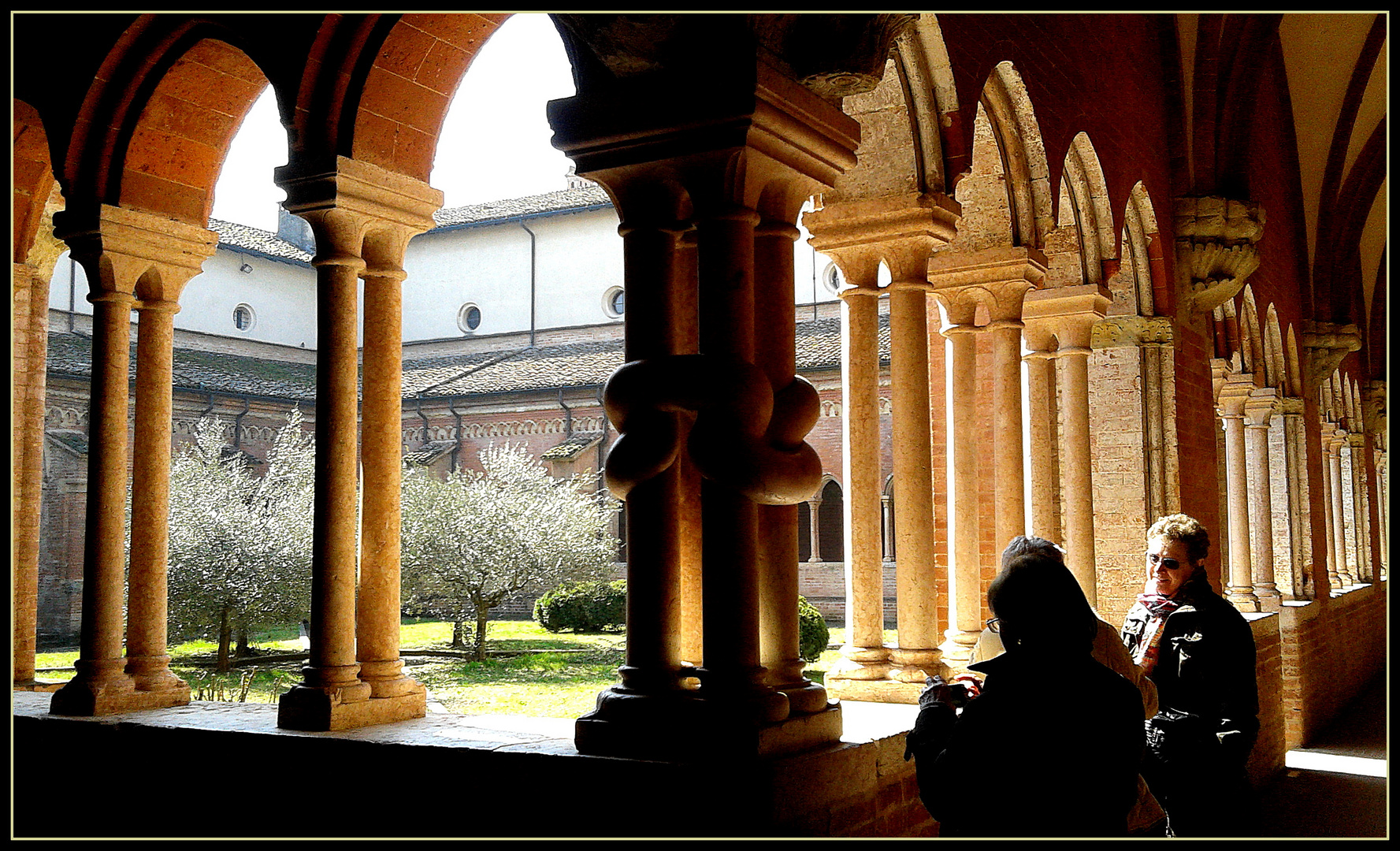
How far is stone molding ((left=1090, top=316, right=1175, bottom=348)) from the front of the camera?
25.2ft

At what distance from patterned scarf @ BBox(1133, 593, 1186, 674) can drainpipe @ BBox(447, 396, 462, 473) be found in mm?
22799

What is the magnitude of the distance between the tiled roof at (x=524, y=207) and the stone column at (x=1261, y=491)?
58.1ft

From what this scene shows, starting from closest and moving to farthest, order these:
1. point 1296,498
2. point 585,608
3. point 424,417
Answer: point 1296,498
point 585,608
point 424,417

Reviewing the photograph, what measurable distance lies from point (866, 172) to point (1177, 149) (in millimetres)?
4248

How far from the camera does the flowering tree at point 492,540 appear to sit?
1866 centimetres

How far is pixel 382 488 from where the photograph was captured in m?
4.32

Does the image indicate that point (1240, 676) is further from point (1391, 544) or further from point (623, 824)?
point (623, 824)

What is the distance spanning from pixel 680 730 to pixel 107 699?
104 inches

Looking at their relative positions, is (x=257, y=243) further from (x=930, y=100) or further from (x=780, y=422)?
(x=780, y=422)

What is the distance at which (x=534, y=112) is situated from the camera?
95.1 ft

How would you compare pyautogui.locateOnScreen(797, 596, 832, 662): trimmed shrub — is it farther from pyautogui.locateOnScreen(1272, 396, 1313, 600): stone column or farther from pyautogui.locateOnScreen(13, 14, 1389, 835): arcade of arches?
pyautogui.locateOnScreen(13, 14, 1389, 835): arcade of arches

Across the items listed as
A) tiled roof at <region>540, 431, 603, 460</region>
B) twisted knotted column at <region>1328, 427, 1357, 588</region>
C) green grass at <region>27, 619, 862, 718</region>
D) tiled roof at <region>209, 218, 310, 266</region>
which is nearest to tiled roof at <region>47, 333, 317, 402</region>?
tiled roof at <region>209, 218, 310, 266</region>

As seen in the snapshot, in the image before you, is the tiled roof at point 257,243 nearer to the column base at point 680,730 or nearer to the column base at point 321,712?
the column base at point 321,712

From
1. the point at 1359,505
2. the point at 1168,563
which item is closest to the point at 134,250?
the point at 1168,563
